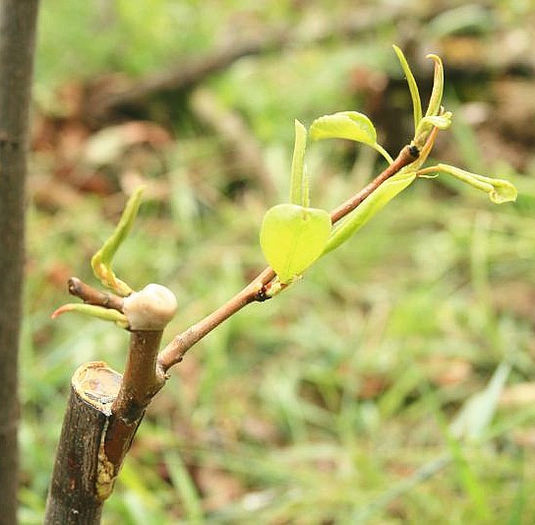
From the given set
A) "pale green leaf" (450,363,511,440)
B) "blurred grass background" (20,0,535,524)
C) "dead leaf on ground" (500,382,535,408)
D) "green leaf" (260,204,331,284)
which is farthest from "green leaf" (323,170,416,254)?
"dead leaf on ground" (500,382,535,408)

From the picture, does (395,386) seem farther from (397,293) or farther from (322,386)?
(397,293)

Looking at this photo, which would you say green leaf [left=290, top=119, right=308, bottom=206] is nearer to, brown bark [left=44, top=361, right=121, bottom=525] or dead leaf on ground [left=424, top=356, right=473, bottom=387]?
brown bark [left=44, top=361, right=121, bottom=525]

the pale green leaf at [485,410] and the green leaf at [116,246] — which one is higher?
the green leaf at [116,246]

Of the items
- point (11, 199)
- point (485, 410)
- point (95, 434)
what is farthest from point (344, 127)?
point (485, 410)

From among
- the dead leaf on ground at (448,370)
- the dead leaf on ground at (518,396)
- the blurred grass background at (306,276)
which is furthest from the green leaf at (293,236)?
the dead leaf on ground at (448,370)

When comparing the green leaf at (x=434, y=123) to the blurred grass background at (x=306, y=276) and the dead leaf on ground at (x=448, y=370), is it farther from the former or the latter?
the dead leaf on ground at (x=448, y=370)
